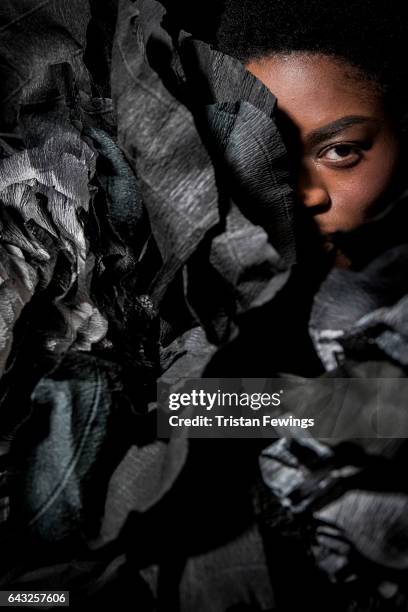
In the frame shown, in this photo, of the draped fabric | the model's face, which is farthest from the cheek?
the draped fabric

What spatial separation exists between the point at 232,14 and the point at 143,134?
31 centimetres

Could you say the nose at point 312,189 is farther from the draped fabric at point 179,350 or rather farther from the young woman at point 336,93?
the draped fabric at point 179,350

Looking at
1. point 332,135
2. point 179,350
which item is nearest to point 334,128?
point 332,135

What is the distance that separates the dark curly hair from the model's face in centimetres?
1

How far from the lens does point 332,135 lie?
423 millimetres

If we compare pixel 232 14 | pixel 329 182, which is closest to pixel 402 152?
pixel 329 182

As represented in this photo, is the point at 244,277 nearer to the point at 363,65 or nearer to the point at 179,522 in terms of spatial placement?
the point at 179,522

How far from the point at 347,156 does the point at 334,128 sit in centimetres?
4

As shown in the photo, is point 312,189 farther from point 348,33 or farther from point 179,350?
point 179,350

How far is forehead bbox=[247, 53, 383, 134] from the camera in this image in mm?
410

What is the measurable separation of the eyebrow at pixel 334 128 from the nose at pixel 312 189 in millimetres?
26

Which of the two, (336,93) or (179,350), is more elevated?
(336,93)

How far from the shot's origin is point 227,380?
235mm

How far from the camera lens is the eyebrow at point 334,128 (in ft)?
1.37
